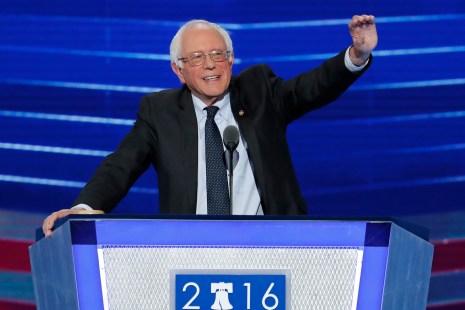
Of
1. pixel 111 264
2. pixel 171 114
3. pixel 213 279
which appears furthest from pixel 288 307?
pixel 171 114

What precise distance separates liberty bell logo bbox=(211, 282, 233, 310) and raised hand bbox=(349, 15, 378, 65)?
0.86 meters

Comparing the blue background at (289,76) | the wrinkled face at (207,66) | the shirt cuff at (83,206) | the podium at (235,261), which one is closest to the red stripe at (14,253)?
the blue background at (289,76)

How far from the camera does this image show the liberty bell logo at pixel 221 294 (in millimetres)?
1927

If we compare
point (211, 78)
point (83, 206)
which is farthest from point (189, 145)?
point (83, 206)

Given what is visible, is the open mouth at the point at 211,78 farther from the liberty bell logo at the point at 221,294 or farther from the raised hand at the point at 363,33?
the liberty bell logo at the point at 221,294

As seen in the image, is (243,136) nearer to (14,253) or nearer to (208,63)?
(208,63)

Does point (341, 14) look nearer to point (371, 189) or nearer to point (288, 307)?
point (371, 189)

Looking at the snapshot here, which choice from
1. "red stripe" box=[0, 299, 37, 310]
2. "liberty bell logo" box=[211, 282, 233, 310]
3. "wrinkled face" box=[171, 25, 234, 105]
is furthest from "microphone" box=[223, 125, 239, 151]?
"red stripe" box=[0, 299, 37, 310]

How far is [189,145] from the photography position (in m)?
2.79

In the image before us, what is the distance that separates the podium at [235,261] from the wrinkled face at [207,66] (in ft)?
3.11

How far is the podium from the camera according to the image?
1940mm

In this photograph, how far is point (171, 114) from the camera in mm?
2900

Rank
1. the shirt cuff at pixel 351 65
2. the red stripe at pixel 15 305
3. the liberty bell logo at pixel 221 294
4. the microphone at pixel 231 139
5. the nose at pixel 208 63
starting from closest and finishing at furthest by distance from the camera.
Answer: the liberty bell logo at pixel 221 294 → the microphone at pixel 231 139 → the shirt cuff at pixel 351 65 → the nose at pixel 208 63 → the red stripe at pixel 15 305

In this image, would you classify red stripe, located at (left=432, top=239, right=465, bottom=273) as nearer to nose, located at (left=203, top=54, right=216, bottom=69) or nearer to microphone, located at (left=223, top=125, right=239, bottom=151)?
nose, located at (left=203, top=54, right=216, bottom=69)
